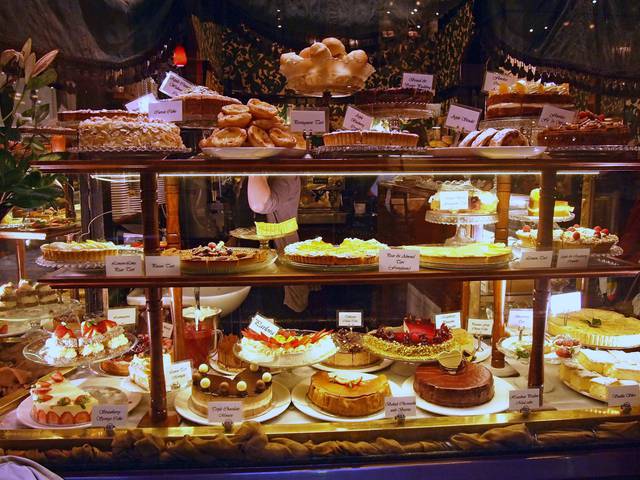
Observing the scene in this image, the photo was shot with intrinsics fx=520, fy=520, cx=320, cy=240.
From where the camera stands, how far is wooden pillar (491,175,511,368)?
321 cm

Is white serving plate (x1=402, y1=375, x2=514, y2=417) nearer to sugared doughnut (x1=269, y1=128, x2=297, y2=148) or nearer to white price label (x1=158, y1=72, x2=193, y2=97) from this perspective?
sugared doughnut (x1=269, y1=128, x2=297, y2=148)

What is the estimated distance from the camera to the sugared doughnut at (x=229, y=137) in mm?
2451

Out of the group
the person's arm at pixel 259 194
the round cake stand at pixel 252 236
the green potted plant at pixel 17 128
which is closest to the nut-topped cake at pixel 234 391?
the round cake stand at pixel 252 236

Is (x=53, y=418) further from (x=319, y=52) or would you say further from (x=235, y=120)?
(x=319, y=52)

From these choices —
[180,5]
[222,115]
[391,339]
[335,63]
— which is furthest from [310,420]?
[180,5]

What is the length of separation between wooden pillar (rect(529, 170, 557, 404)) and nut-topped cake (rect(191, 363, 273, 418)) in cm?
146

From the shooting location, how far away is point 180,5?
343 centimetres

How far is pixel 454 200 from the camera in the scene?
307 centimetres

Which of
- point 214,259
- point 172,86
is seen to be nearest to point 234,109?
point 172,86

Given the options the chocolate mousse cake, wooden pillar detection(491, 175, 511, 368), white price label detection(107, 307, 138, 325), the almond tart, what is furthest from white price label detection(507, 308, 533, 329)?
white price label detection(107, 307, 138, 325)

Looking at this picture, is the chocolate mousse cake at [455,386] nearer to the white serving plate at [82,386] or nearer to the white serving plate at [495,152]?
the white serving plate at [495,152]

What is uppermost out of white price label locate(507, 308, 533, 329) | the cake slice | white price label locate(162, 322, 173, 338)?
white price label locate(507, 308, 533, 329)

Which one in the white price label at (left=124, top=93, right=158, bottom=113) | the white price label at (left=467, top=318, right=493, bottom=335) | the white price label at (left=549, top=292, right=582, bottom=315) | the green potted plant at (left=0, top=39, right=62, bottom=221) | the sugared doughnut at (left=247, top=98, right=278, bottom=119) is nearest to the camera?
the green potted plant at (left=0, top=39, right=62, bottom=221)

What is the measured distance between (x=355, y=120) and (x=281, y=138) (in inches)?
16.7
